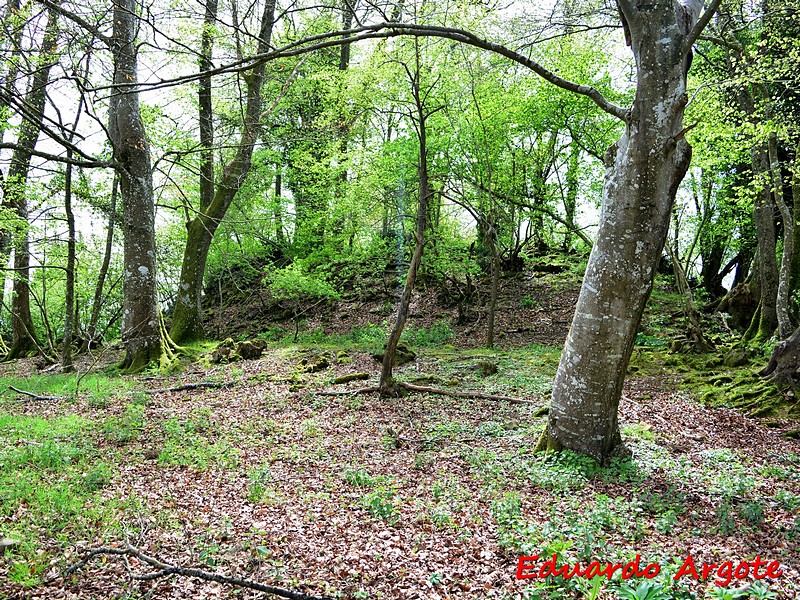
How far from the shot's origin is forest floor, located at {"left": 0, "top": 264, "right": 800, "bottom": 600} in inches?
128

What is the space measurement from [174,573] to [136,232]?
8968 millimetres

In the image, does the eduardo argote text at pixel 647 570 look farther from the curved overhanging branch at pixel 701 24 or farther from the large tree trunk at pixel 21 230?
the large tree trunk at pixel 21 230

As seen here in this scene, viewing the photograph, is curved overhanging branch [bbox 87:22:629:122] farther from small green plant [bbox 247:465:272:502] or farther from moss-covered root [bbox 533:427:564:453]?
small green plant [bbox 247:465:272:502]

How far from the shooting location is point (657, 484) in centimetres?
480

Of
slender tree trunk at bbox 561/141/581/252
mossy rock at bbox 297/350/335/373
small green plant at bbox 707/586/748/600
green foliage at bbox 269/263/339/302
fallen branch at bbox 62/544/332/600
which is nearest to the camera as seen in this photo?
small green plant at bbox 707/586/748/600

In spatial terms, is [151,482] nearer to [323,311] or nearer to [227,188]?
[227,188]

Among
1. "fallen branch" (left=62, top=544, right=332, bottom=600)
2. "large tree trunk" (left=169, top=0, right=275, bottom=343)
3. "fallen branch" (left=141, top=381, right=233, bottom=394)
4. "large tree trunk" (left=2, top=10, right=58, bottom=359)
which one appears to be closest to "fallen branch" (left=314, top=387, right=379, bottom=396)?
"fallen branch" (left=141, top=381, right=233, bottom=394)

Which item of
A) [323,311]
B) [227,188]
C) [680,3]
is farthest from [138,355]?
[680,3]

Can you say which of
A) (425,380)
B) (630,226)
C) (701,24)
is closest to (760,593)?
(630,226)

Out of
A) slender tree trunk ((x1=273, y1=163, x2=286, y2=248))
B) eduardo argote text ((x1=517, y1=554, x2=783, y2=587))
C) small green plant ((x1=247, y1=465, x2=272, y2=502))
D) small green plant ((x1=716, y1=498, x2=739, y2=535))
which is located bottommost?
small green plant ((x1=716, y1=498, x2=739, y2=535))

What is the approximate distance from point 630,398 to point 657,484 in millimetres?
3632

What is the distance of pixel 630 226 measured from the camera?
16.0 feet

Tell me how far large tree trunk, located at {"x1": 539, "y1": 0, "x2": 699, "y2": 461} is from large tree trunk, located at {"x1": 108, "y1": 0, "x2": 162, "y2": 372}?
893 cm

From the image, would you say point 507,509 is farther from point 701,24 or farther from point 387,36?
point 701,24
